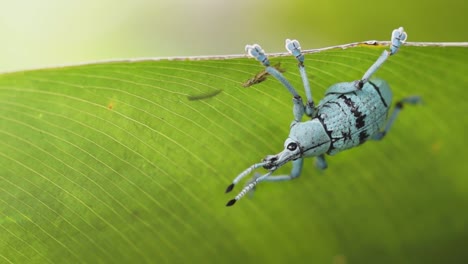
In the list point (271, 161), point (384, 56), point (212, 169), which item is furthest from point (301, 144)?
point (384, 56)

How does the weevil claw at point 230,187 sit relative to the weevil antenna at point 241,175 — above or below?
below

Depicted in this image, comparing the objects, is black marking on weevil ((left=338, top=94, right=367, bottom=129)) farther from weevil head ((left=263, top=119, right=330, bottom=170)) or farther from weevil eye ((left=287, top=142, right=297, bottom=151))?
weevil eye ((left=287, top=142, right=297, bottom=151))

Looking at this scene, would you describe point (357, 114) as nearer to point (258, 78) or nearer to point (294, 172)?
point (294, 172)

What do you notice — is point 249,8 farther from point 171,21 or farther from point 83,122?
point 83,122

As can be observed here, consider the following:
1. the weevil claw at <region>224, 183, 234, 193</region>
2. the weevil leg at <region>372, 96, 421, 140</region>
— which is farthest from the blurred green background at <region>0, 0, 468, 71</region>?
the weevil claw at <region>224, 183, 234, 193</region>

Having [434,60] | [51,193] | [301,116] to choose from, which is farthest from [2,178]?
[434,60]

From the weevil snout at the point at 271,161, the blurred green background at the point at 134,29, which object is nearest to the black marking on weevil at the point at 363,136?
the weevil snout at the point at 271,161

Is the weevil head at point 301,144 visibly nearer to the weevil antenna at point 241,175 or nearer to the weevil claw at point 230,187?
the weevil antenna at point 241,175

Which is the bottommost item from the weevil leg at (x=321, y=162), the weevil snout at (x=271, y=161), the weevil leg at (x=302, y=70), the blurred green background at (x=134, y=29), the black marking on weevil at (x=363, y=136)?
the weevil snout at (x=271, y=161)
